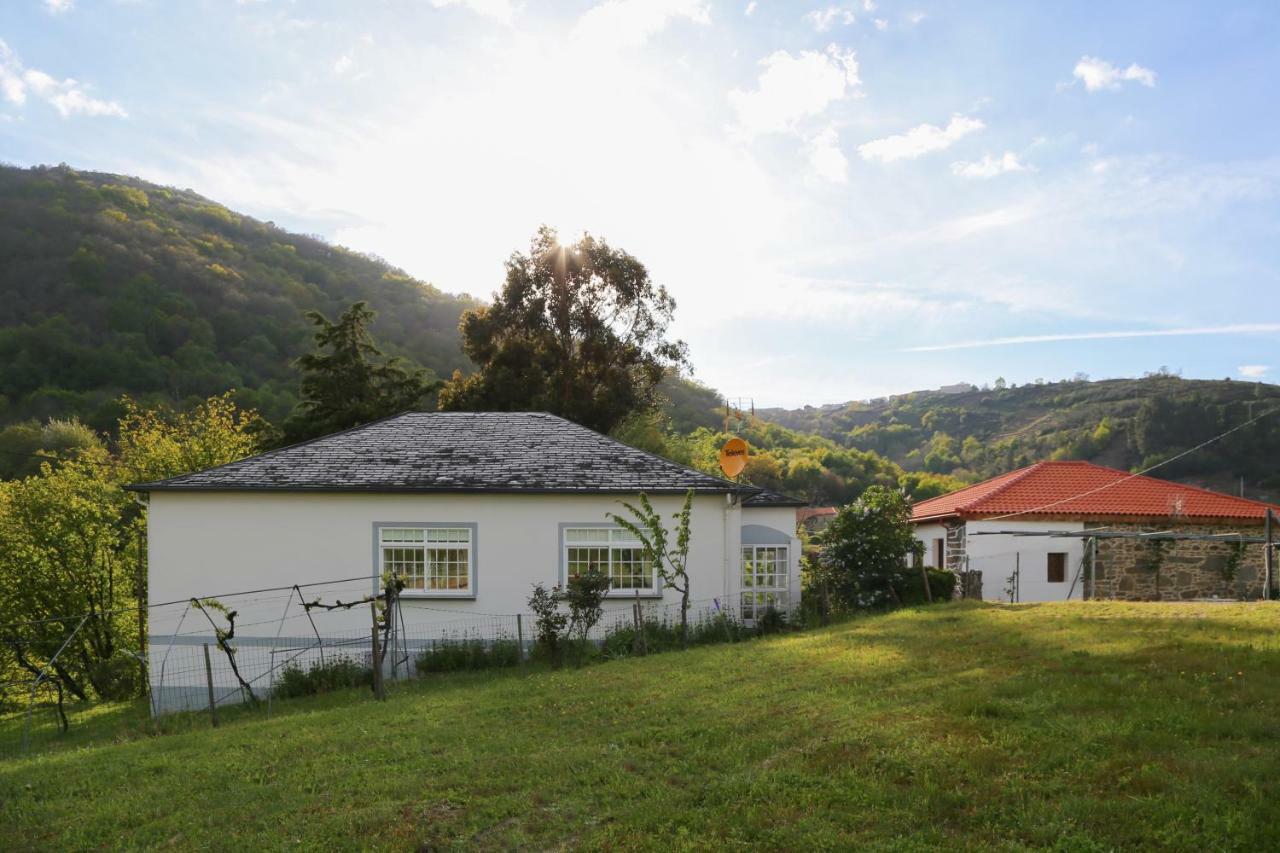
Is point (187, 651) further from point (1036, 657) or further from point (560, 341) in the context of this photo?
point (560, 341)

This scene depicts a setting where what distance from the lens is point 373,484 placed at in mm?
Answer: 17469

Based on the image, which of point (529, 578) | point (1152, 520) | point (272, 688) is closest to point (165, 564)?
point (272, 688)

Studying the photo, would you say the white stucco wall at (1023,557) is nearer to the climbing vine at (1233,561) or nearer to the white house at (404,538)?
the climbing vine at (1233,561)

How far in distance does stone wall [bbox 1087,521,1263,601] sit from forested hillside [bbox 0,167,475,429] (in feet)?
99.4

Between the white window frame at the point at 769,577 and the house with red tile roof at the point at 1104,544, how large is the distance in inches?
274

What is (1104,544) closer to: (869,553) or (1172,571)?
(1172,571)

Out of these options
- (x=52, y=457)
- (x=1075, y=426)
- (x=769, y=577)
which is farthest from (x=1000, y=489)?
(x=1075, y=426)

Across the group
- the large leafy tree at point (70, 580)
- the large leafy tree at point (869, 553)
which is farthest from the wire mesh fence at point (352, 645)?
the large leafy tree at point (70, 580)

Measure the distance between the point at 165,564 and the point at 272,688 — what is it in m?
4.02

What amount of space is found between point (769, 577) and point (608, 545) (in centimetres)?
427

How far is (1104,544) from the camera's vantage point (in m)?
24.9

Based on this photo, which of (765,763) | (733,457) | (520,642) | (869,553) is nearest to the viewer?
(765,763)

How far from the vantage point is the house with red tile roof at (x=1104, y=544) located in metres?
24.7

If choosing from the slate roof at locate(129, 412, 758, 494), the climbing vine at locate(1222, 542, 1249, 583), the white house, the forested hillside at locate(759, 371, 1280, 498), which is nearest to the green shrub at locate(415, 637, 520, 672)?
the white house
